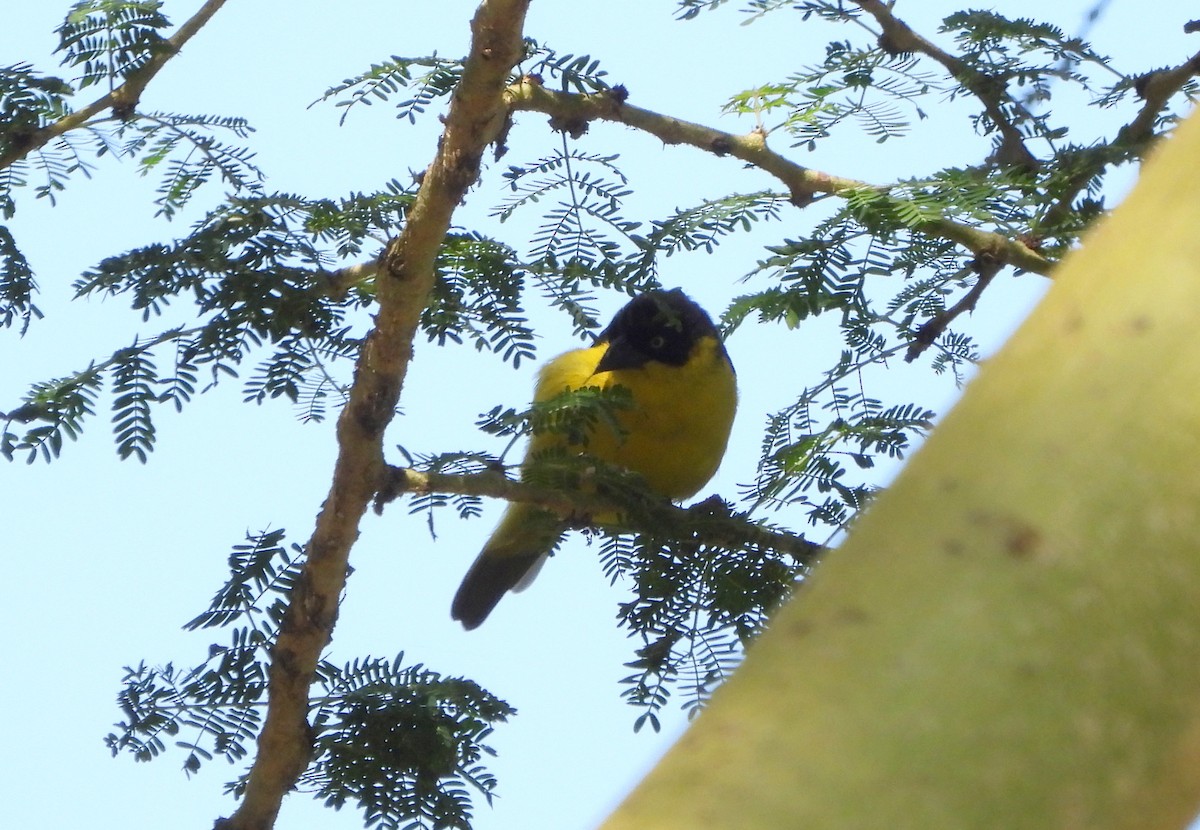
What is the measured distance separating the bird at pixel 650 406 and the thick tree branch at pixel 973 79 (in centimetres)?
78

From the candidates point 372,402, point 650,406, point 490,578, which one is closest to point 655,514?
point 372,402

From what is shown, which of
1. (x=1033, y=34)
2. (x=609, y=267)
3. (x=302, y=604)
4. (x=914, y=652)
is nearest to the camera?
(x=914, y=652)

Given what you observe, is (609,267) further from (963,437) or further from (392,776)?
(963,437)

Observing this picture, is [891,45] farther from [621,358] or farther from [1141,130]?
[621,358]

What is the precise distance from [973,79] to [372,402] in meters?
1.01

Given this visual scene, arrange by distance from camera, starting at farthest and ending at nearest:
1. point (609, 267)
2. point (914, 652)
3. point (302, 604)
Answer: point (609, 267) < point (302, 604) < point (914, 652)

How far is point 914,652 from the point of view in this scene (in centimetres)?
45

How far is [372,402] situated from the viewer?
58.9 inches

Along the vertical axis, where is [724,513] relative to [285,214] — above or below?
below

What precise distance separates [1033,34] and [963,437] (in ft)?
4.98

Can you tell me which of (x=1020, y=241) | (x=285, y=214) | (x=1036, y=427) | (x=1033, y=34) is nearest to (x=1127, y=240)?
(x=1036, y=427)

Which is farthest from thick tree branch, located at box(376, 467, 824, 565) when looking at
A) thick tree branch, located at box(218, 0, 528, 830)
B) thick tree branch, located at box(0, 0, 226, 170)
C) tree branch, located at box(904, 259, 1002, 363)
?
thick tree branch, located at box(0, 0, 226, 170)

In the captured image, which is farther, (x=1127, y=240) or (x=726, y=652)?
(x=726, y=652)

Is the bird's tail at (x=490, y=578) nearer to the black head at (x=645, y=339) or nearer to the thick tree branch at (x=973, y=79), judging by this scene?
the black head at (x=645, y=339)
